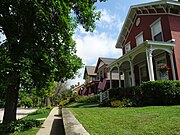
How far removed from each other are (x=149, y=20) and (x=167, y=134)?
16.8 m

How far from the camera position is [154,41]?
49.8 ft

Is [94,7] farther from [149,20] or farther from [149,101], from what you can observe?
[149,20]

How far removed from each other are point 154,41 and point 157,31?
146 inches

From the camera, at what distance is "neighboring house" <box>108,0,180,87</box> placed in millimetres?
15521

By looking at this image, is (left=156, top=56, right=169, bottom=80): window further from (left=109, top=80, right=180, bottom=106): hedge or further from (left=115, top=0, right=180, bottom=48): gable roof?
(left=115, top=0, right=180, bottom=48): gable roof

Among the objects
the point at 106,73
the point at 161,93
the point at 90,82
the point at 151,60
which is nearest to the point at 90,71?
the point at 90,82

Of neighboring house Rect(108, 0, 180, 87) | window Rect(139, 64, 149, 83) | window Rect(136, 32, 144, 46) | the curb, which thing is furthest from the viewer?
window Rect(136, 32, 144, 46)

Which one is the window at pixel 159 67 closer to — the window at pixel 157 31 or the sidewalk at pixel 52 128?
the window at pixel 157 31

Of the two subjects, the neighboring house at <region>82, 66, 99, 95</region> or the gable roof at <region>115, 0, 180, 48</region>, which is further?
the neighboring house at <region>82, 66, 99, 95</region>

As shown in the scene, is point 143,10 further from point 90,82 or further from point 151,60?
point 90,82

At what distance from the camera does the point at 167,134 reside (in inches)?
188

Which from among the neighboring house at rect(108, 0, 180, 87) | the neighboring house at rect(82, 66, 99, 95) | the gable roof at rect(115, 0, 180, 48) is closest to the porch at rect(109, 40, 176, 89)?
the neighboring house at rect(108, 0, 180, 87)

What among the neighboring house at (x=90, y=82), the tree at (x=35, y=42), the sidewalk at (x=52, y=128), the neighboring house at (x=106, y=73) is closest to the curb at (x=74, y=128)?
the sidewalk at (x=52, y=128)

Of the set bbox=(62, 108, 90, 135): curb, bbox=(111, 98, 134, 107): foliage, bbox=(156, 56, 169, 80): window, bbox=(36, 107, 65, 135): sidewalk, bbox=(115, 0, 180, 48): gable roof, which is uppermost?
bbox=(115, 0, 180, 48): gable roof
